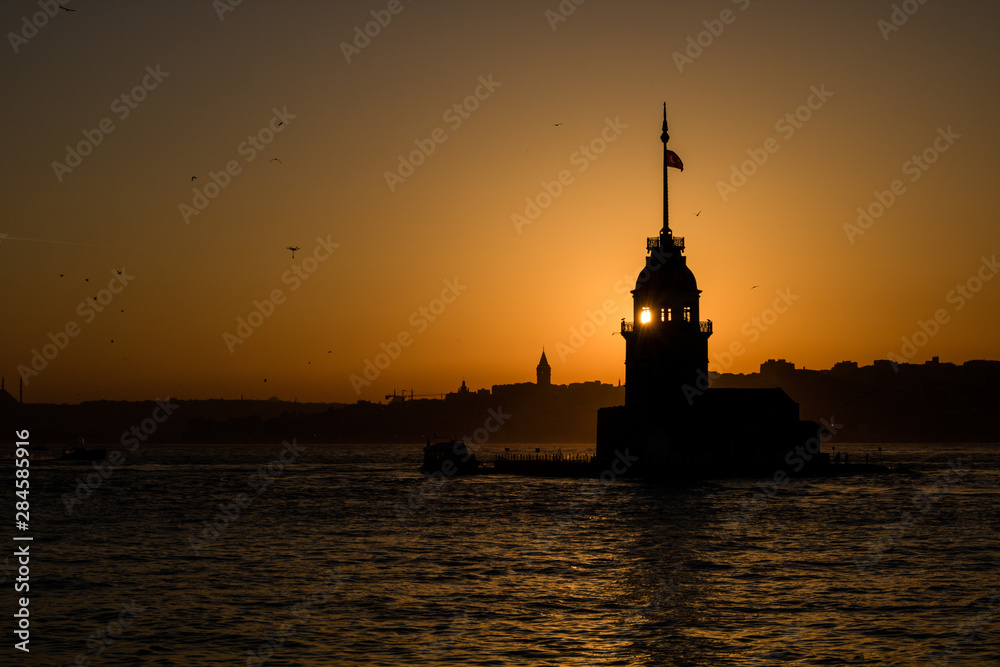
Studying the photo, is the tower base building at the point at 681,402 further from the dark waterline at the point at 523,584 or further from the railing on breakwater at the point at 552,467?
the dark waterline at the point at 523,584

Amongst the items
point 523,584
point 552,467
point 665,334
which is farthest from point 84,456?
point 523,584

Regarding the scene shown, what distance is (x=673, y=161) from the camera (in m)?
76.9

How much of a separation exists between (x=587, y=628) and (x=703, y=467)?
193ft

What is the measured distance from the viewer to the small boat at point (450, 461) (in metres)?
111

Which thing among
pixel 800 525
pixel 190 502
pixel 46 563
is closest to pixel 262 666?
pixel 46 563

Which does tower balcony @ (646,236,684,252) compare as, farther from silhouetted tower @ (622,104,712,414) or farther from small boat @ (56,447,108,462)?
small boat @ (56,447,108,462)

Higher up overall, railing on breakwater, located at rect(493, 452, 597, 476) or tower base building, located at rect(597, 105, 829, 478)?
tower base building, located at rect(597, 105, 829, 478)

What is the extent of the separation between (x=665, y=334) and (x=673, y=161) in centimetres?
1467

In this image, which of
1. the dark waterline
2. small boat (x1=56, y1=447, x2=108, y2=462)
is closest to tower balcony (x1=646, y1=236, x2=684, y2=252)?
the dark waterline

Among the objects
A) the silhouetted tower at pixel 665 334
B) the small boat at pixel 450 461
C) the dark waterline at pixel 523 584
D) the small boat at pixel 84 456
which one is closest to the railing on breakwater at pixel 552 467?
the small boat at pixel 450 461

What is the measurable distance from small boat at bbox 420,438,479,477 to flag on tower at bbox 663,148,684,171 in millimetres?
45489

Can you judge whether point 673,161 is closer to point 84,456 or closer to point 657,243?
point 657,243

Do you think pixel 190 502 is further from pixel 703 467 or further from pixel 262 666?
pixel 262 666

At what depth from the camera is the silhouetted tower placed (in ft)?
276
